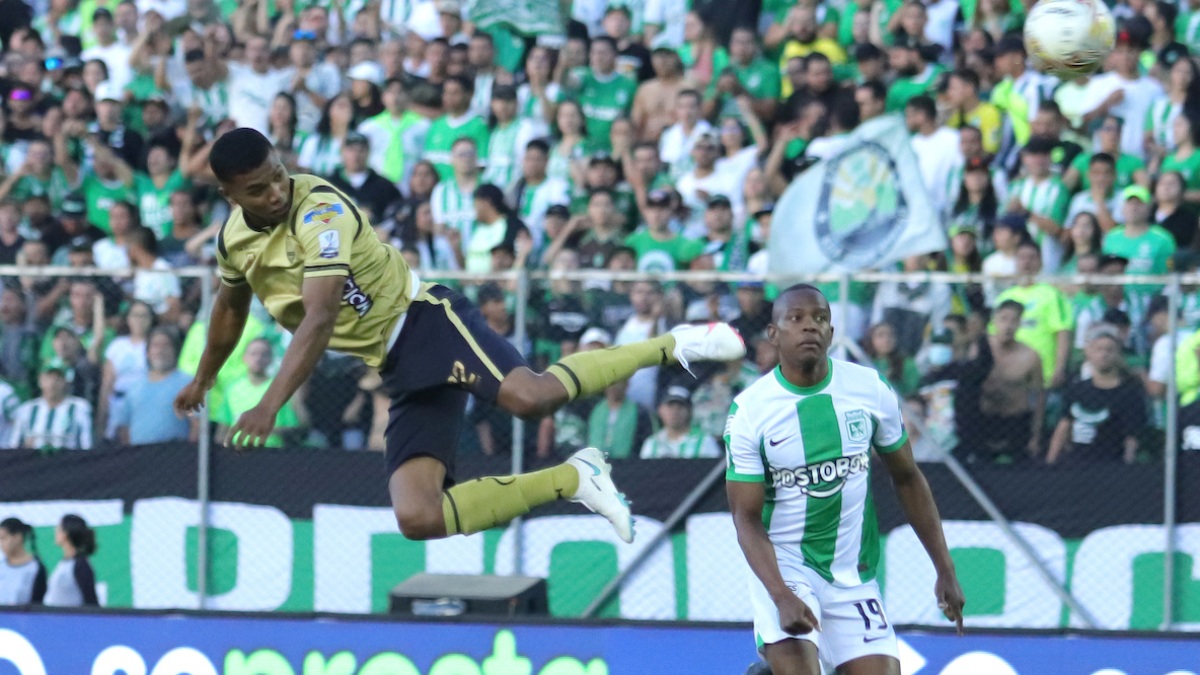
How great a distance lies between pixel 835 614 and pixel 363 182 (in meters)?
7.66

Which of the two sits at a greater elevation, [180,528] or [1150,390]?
Answer: [1150,390]

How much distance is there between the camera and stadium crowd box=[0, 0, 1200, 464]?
1028cm

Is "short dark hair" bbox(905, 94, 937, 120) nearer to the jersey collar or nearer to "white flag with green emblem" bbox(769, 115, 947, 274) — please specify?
"white flag with green emblem" bbox(769, 115, 947, 274)

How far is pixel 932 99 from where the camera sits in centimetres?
1255

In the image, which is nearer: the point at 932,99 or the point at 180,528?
the point at 180,528

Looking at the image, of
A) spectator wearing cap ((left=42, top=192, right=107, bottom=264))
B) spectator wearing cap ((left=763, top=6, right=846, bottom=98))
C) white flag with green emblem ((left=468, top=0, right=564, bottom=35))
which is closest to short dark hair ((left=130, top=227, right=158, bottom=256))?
spectator wearing cap ((left=42, top=192, right=107, bottom=264))

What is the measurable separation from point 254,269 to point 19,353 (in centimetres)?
457

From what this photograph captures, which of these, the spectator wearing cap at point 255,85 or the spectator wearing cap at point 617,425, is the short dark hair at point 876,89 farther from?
the spectator wearing cap at point 255,85

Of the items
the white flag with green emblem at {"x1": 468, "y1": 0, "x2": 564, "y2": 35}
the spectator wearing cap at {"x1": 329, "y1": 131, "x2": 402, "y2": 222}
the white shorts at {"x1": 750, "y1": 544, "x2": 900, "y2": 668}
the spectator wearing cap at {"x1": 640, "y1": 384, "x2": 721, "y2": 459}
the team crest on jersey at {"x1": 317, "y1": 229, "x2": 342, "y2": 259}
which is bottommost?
the white shorts at {"x1": 750, "y1": 544, "x2": 900, "y2": 668}

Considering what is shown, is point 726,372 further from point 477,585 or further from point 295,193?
point 295,193

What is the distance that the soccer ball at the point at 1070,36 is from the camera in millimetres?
9438

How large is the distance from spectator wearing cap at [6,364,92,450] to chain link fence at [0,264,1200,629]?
2 cm

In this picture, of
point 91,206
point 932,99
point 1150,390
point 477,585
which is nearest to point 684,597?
point 477,585

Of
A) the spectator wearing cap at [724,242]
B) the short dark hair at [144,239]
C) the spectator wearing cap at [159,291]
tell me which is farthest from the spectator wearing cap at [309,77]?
the spectator wearing cap at [724,242]
